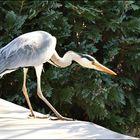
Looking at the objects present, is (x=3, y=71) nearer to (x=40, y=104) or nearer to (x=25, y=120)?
(x=25, y=120)

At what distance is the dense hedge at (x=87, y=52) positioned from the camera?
4297 mm

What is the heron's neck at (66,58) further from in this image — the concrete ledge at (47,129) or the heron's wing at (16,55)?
the concrete ledge at (47,129)

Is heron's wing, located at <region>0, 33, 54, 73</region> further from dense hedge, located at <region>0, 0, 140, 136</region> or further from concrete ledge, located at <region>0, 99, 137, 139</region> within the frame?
dense hedge, located at <region>0, 0, 140, 136</region>

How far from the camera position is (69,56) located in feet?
9.78

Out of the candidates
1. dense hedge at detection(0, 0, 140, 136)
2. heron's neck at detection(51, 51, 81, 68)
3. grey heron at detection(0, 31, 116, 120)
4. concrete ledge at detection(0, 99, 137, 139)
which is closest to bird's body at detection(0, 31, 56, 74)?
grey heron at detection(0, 31, 116, 120)

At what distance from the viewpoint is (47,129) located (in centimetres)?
251

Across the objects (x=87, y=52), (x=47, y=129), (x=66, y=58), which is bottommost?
(x=47, y=129)

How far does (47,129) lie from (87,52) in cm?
202

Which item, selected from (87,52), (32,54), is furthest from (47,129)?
(87,52)

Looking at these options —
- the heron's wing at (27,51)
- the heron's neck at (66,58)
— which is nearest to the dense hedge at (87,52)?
the heron's neck at (66,58)

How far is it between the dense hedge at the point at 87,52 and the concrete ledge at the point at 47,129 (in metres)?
1.27

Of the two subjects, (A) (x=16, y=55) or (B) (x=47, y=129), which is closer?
(B) (x=47, y=129)

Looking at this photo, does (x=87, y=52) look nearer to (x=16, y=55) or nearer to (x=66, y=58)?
(x=66, y=58)

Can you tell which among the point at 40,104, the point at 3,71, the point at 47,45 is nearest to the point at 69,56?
the point at 47,45
